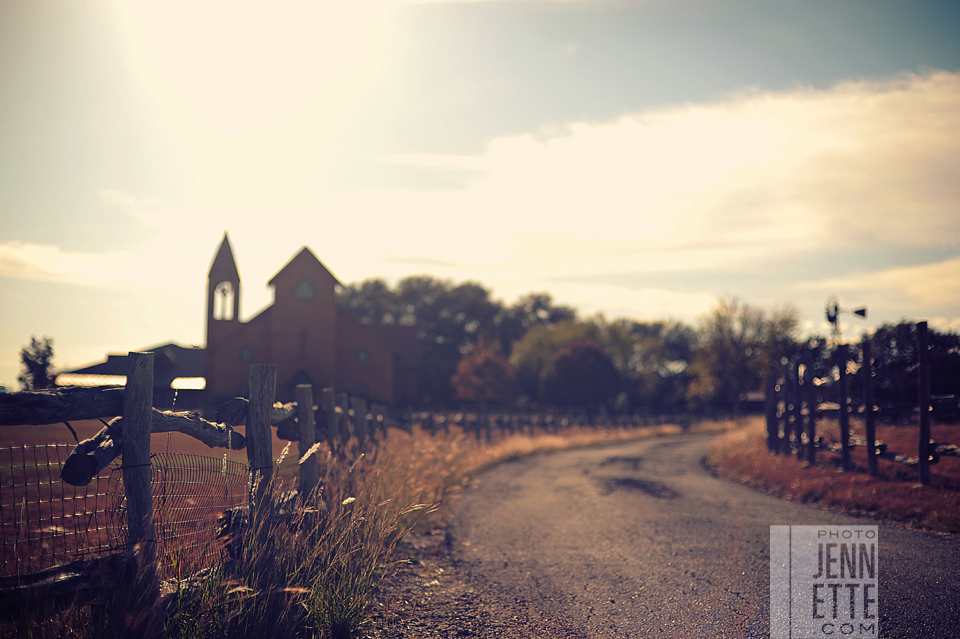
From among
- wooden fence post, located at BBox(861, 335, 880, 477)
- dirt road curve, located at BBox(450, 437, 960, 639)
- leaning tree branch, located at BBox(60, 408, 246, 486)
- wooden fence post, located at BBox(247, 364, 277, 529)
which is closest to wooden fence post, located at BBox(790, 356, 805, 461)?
wooden fence post, located at BBox(861, 335, 880, 477)

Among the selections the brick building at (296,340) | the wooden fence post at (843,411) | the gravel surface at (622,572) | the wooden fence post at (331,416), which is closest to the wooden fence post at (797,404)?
the wooden fence post at (843,411)

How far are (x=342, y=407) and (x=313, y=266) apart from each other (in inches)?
1377

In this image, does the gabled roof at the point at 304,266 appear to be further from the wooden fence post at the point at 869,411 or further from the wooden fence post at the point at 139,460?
the wooden fence post at the point at 139,460

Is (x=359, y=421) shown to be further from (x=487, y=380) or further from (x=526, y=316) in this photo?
(x=526, y=316)

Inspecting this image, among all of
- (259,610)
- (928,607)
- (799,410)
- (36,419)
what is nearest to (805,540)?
(928,607)

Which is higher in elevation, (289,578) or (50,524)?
(50,524)

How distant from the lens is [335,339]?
4331 cm

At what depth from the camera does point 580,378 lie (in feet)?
166

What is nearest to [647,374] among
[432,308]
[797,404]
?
[432,308]

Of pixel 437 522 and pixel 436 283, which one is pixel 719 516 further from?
pixel 436 283

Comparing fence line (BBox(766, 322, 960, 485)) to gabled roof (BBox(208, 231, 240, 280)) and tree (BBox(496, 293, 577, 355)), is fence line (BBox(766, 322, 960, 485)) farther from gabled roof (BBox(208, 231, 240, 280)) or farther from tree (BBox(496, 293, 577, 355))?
tree (BBox(496, 293, 577, 355))

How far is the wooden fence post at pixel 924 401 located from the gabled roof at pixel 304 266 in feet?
125

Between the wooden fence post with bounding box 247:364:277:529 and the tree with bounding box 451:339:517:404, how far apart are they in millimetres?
44187

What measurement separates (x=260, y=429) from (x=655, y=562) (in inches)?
176
